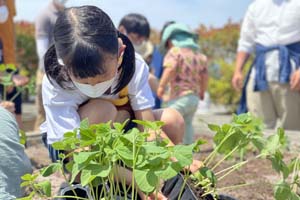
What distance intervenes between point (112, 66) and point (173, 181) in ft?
1.40

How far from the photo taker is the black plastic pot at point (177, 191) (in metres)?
1.80

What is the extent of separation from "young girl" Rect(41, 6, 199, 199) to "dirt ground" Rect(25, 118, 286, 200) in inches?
18.9

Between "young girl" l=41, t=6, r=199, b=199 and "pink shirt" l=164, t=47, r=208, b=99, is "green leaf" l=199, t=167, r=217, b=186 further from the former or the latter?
"pink shirt" l=164, t=47, r=208, b=99

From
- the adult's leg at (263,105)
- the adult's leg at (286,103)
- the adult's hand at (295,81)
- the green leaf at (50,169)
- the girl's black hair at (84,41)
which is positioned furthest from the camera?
the adult's leg at (263,105)

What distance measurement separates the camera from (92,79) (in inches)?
79.7

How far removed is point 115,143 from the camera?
1.54m

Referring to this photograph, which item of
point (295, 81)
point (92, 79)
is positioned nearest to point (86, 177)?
point (92, 79)

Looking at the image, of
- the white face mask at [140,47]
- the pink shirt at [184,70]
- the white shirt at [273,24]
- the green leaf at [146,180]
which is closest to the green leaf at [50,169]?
the green leaf at [146,180]

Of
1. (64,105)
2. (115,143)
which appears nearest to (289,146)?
(64,105)

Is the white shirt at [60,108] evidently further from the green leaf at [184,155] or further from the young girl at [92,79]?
the green leaf at [184,155]

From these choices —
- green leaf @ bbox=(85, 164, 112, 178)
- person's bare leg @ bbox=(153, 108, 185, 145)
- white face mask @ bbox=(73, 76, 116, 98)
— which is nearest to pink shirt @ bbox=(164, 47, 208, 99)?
person's bare leg @ bbox=(153, 108, 185, 145)

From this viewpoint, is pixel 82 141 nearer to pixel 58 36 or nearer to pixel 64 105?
pixel 58 36

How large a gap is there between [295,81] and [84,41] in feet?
8.48

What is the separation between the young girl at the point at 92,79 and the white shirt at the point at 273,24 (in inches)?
75.3
